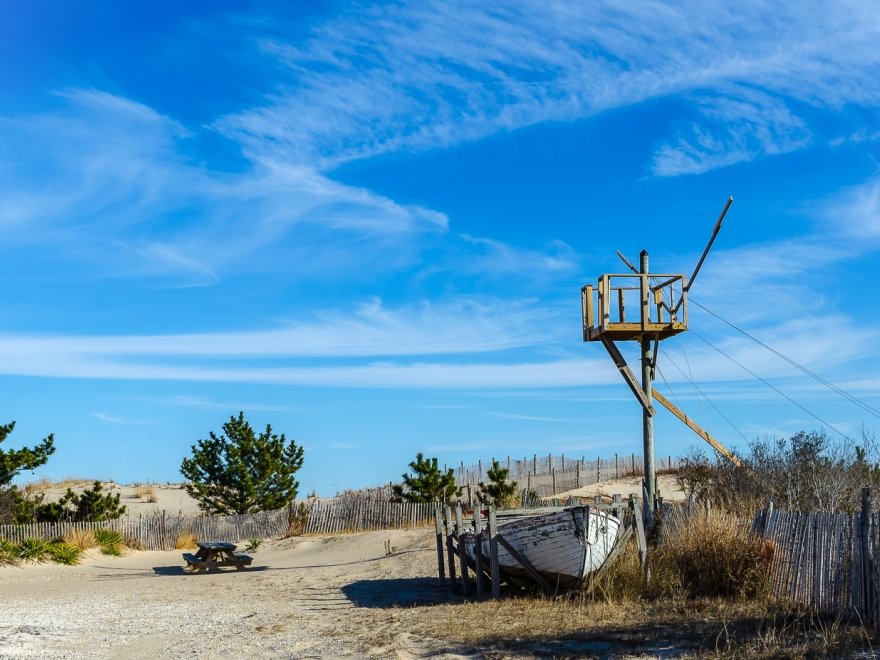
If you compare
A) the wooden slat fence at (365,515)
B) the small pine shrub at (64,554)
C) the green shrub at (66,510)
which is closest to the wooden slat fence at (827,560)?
the wooden slat fence at (365,515)

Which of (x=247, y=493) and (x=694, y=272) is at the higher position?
(x=694, y=272)

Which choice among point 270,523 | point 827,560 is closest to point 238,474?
point 270,523

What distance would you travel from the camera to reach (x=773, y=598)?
12.3 m

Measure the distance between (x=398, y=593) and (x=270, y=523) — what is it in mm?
16046

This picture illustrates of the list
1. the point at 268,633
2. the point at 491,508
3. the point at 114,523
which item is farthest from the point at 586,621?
the point at 114,523

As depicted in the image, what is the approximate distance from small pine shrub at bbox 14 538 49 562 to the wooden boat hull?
16.3 meters

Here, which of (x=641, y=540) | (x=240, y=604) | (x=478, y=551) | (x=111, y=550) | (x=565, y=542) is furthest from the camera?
(x=111, y=550)

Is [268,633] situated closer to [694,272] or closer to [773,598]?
[773,598]

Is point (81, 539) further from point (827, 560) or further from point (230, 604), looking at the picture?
point (827, 560)

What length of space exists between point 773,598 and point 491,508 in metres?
4.53

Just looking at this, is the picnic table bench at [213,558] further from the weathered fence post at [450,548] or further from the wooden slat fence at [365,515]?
the weathered fence post at [450,548]

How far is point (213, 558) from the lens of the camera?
78.6 feet

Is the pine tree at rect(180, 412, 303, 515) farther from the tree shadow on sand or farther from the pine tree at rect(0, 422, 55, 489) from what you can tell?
the tree shadow on sand

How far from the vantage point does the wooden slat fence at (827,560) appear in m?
10.6
